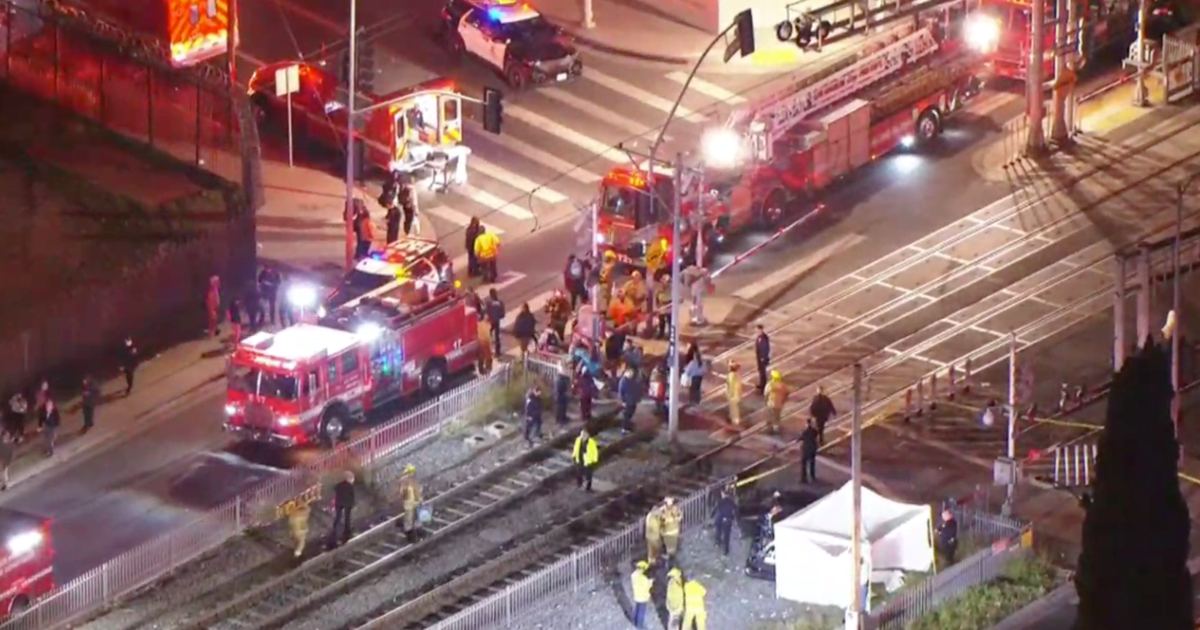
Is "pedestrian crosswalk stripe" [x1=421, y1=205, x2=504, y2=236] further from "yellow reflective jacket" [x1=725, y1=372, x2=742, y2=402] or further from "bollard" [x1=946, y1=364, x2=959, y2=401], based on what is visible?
"bollard" [x1=946, y1=364, x2=959, y2=401]

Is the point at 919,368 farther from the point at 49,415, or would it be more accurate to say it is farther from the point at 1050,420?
the point at 49,415

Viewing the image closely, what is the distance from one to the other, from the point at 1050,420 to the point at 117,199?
69.8 ft

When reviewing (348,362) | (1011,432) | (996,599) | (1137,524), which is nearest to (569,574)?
(996,599)

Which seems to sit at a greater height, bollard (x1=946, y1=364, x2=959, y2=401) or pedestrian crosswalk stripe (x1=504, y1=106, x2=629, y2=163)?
bollard (x1=946, y1=364, x2=959, y2=401)

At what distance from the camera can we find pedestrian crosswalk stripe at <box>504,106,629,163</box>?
78.7 m

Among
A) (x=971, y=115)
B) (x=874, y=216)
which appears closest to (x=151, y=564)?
(x=874, y=216)

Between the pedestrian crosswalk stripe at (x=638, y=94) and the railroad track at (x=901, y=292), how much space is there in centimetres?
932

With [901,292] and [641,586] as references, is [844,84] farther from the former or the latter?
[641,586]

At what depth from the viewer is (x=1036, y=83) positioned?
252ft

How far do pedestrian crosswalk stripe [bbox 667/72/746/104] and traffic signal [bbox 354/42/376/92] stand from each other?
7.60 meters

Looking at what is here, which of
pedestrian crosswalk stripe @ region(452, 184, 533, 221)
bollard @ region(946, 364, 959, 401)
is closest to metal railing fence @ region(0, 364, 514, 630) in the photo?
bollard @ region(946, 364, 959, 401)

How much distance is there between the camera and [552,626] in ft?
184

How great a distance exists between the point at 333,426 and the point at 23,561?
29.6 ft

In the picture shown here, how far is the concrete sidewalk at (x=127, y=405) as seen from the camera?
6341cm
